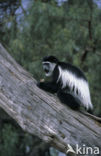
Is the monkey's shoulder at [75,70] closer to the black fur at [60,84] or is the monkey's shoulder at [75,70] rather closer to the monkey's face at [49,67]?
the black fur at [60,84]

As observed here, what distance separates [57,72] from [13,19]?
2672mm

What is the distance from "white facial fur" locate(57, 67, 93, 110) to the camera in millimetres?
3379

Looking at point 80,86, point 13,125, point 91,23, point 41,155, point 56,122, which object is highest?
point 56,122

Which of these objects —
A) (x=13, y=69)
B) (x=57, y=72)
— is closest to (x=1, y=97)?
(x=13, y=69)

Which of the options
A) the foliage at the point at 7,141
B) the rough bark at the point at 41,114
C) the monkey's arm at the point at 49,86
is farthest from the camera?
the foliage at the point at 7,141

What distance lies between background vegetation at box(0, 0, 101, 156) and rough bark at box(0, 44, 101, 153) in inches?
83.0

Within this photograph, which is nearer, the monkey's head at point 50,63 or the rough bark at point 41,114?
the rough bark at point 41,114

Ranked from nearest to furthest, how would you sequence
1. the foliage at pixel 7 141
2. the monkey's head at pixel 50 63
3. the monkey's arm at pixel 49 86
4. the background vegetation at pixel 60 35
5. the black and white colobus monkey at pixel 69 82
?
1. the monkey's arm at pixel 49 86
2. the black and white colobus monkey at pixel 69 82
3. the monkey's head at pixel 50 63
4. the background vegetation at pixel 60 35
5. the foliage at pixel 7 141

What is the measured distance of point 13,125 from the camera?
24.8 ft

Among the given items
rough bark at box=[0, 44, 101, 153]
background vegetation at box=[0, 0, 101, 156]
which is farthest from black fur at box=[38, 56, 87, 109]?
background vegetation at box=[0, 0, 101, 156]

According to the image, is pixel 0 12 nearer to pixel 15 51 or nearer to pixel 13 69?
pixel 15 51

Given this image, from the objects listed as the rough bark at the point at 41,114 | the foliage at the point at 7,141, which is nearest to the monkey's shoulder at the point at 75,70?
the rough bark at the point at 41,114

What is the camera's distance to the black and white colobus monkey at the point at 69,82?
3375mm

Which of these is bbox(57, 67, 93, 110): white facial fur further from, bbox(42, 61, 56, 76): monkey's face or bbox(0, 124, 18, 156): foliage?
bbox(0, 124, 18, 156): foliage
